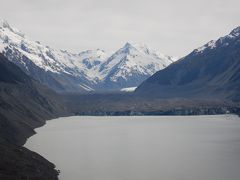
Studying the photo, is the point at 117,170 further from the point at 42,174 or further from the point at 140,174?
the point at 42,174

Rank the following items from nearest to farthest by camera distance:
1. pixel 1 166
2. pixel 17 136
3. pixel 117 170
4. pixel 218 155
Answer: pixel 1 166, pixel 117 170, pixel 218 155, pixel 17 136

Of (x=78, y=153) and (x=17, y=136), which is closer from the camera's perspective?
(x=78, y=153)

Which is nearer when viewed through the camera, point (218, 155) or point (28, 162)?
point (28, 162)

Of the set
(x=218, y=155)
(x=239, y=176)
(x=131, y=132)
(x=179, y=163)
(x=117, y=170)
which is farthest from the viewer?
(x=131, y=132)

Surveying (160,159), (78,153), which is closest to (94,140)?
(78,153)

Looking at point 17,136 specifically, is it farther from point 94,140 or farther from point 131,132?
point 131,132

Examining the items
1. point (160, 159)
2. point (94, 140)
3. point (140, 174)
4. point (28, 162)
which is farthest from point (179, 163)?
point (94, 140)
